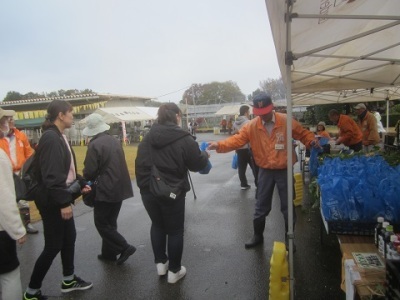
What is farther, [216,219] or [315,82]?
[216,219]

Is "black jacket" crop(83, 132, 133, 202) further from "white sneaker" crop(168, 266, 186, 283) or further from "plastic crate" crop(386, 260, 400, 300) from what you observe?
"plastic crate" crop(386, 260, 400, 300)

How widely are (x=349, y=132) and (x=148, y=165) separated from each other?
545 cm

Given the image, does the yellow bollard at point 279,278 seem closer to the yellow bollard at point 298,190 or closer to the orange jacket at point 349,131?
the yellow bollard at point 298,190

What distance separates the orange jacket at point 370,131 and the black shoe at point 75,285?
274 inches

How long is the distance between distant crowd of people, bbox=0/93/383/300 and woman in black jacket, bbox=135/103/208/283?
1 centimetres

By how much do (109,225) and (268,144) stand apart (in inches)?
86.5

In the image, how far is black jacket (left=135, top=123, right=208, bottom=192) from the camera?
10.1 feet

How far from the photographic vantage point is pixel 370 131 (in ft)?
24.8

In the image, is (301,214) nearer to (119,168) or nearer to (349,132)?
(349,132)

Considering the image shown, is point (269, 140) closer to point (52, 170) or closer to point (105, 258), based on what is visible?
point (52, 170)

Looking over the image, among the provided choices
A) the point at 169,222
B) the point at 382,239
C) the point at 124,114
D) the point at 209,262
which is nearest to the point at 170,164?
the point at 169,222

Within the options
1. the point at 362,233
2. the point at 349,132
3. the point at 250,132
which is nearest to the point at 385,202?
the point at 362,233

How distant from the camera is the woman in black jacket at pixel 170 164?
3.11 metres

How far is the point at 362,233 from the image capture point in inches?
111
